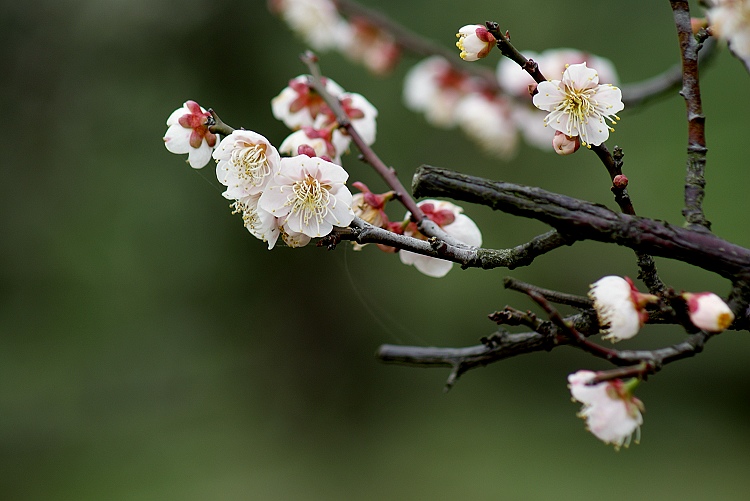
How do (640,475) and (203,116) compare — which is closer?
(203,116)

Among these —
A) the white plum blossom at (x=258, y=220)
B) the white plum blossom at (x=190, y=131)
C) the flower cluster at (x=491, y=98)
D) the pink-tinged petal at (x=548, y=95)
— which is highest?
the flower cluster at (x=491, y=98)

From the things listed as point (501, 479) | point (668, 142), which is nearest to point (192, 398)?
point (501, 479)

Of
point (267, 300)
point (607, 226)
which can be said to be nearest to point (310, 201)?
point (607, 226)

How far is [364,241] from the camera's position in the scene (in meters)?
0.49

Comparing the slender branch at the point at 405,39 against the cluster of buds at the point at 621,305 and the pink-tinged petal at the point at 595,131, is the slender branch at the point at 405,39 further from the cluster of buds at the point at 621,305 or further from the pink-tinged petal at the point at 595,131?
the cluster of buds at the point at 621,305

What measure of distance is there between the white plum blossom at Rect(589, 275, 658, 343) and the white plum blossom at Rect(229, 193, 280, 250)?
24 cm

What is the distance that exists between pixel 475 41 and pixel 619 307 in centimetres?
25

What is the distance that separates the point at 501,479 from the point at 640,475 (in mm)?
540

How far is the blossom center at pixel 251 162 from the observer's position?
51cm

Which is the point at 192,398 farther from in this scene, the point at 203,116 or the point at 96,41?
the point at 203,116

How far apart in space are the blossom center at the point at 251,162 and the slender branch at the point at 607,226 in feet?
0.56

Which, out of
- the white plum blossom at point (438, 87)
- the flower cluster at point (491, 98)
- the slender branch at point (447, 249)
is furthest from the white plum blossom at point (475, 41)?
the white plum blossom at point (438, 87)

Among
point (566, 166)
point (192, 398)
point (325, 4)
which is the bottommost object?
point (192, 398)

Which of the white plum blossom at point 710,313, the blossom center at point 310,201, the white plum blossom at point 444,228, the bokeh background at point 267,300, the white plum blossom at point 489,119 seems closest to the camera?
the white plum blossom at point 710,313
